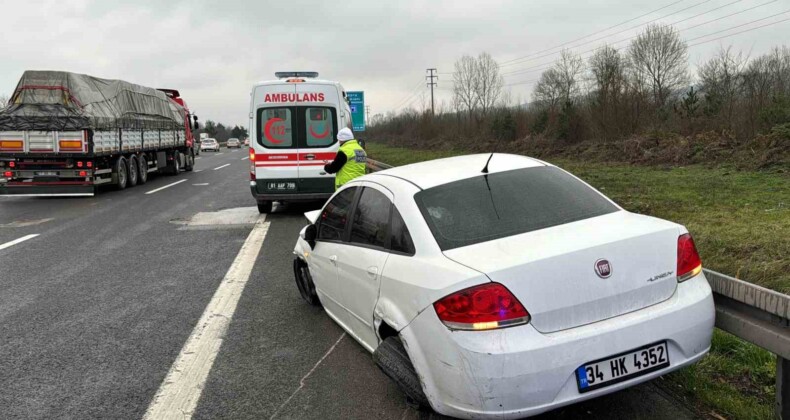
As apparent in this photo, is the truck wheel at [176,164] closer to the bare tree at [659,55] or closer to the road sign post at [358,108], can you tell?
the road sign post at [358,108]

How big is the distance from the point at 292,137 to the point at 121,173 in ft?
28.9

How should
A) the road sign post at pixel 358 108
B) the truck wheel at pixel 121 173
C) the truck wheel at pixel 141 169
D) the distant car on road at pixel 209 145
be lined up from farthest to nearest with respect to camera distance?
the distant car on road at pixel 209 145 < the road sign post at pixel 358 108 < the truck wheel at pixel 141 169 < the truck wheel at pixel 121 173

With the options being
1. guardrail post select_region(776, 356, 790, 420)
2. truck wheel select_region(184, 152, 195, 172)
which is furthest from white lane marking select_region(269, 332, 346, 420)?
truck wheel select_region(184, 152, 195, 172)

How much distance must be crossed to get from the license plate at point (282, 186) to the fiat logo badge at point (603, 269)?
956cm

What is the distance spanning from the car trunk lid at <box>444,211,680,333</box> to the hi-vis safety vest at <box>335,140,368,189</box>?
605 cm

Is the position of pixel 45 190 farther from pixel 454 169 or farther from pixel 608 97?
pixel 608 97

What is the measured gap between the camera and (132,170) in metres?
19.2

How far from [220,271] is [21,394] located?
3.49 metres

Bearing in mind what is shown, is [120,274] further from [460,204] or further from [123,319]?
[460,204]

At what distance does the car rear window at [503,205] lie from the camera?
3379 millimetres

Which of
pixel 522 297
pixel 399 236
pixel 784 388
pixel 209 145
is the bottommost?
pixel 784 388

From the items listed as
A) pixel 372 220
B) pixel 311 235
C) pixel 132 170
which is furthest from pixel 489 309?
pixel 132 170

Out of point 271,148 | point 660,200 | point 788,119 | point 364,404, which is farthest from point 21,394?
point 788,119

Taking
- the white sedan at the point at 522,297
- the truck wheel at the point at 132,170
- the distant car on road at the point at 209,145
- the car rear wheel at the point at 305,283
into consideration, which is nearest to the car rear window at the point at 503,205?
the white sedan at the point at 522,297
